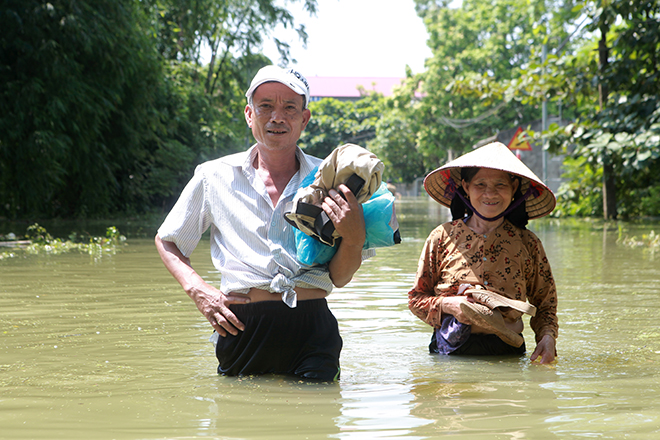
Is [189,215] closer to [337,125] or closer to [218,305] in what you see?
[218,305]

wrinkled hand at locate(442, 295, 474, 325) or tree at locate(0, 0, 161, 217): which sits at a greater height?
tree at locate(0, 0, 161, 217)

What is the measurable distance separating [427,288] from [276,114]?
1.45m

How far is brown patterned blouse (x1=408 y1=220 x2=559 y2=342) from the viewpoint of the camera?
4.21 meters

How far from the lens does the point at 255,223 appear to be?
3.54 m

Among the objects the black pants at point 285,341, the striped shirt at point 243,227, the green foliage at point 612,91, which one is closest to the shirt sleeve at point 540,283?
the striped shirt at point 243,227

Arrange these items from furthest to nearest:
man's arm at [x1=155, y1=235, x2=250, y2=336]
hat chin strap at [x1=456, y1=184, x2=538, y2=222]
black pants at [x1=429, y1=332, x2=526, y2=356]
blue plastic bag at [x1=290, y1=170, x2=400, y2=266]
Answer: black pants at [x1=429, y1=332, x2=526, y2=356], hat chin strap at [x1=456, y1=184, x2=538, y2=222], man's arm at [x1=155, y1=235, x2=250, y2=336], blue plastic bag at [x1=290, y1=170, x2=400, y2=266]

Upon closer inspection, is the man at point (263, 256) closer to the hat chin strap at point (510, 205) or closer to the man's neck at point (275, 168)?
the man's neck at point (275, 168)

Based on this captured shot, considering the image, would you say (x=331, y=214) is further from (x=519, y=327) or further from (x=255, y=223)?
(x=519, y=327)

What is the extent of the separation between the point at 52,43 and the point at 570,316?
1256 centimetres

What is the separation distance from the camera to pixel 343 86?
116 metres

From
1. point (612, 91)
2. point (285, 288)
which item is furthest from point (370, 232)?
point (612, 91)

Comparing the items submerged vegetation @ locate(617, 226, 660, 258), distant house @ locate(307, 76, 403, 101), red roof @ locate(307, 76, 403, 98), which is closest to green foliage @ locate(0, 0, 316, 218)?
Answer: submerged vegetation @ locate(617, 226, 660, 258)

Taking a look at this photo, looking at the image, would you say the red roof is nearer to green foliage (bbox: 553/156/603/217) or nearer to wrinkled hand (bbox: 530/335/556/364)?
green foliage (bbox: 553/156/603/217)

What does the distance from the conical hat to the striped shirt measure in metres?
0.95
